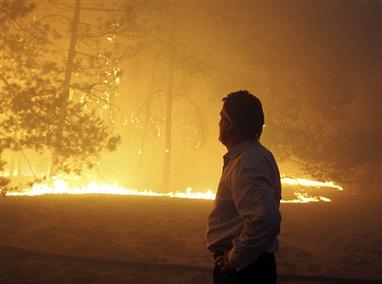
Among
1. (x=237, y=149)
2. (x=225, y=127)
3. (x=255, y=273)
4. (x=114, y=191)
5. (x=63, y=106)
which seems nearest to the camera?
(x=255, y=273)

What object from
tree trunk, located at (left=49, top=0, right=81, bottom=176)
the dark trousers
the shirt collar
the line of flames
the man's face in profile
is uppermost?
tree trunk, located at (left=49, top=0, right=81, bottom=176)

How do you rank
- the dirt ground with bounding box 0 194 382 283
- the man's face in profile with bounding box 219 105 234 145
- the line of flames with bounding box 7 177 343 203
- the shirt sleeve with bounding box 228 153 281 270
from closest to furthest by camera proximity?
1. the shirt sleeve with bounding box 228 153 281 270
2. the man's face in profile with bounding box 219 105 234 145
3. the dirt ground with bounding box 0 194 382 283
4. the line of flames with bounding box 7 177 343 203

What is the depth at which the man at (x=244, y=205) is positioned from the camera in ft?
8.39

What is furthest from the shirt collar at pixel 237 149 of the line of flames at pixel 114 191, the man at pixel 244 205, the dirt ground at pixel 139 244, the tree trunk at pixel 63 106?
the tree trunk at pixel 63 106

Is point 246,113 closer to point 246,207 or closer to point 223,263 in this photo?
point 246,207

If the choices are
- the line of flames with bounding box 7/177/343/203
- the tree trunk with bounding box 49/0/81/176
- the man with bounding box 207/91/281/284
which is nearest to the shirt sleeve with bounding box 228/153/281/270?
the man with bounding box 207/91/281/284

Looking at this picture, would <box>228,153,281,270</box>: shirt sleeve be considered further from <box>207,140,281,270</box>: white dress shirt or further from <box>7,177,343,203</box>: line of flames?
<box>7,177,343,203</box>: line of flames

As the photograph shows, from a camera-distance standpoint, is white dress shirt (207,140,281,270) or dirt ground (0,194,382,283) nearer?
white dress shirt (207,140,281,270)

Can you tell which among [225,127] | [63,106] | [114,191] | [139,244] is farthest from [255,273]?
[114,191]

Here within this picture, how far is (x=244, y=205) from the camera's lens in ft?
8.54

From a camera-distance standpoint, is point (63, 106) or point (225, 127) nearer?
point (225, 127)

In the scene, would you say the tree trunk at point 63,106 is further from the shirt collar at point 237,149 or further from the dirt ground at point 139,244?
the shirt collar at point 237,149

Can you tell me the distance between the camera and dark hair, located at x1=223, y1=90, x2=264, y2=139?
2.81m

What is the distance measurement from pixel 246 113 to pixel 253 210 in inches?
23.8
